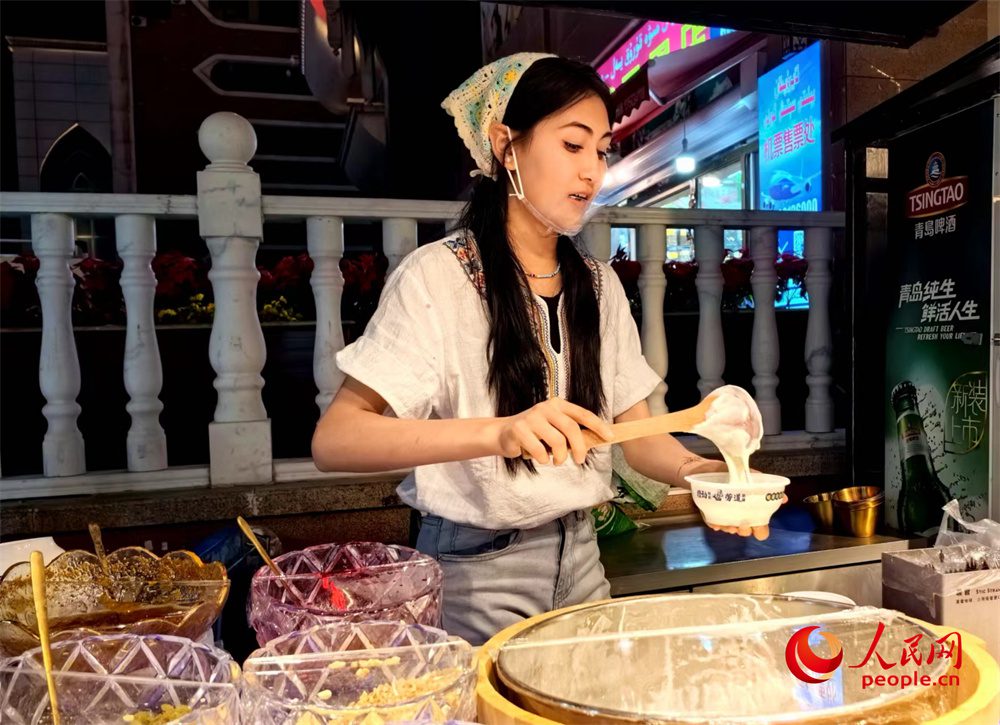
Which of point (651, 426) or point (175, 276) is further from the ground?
point (175, 276)

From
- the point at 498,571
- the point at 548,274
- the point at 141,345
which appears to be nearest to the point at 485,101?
the point at 548,274

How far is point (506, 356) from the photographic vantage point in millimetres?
1427

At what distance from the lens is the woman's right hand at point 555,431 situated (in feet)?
3.32

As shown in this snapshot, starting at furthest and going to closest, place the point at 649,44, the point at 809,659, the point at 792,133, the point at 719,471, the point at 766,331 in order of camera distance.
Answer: the point at 649,44, the point at 792,133, the point at 766,331, the point at 719,471, the point at 809,659

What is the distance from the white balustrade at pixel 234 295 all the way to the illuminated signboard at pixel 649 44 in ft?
12.6

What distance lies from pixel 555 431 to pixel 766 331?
8.72 feet

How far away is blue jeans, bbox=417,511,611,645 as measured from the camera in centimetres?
142

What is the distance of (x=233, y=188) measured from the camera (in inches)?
109

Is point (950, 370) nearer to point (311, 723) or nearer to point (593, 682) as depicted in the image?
point (593, 682)

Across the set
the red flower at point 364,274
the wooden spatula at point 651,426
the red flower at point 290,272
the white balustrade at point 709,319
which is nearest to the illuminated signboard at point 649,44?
the white balustrade at point 709,319

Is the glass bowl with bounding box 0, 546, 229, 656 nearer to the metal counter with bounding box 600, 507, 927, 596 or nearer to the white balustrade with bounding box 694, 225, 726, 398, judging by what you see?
the metal counter with bounding box 600, 507, 927, 596

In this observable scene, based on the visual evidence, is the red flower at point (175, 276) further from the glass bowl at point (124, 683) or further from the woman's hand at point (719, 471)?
the glass bowl at point (124, 683)

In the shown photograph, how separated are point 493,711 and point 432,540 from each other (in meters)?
0.74

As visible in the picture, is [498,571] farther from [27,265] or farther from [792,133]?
[792,133]
